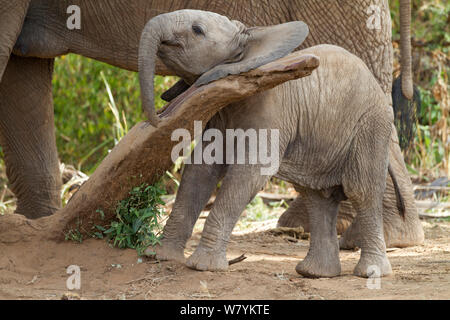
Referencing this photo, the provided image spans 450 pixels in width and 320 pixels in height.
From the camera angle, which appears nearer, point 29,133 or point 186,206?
point 186,206

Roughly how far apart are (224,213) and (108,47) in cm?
192

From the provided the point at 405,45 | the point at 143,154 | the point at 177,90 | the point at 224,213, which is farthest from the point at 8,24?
the point at 405,45

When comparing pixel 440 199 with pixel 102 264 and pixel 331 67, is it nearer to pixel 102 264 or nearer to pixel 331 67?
pixel 331 67

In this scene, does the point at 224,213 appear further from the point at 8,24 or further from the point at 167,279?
the point at 8,24

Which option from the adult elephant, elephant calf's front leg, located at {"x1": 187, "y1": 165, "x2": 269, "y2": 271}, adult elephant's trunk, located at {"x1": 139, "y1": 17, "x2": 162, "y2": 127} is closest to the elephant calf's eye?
adult elephant's trunk, located at {"x1": 139, "y1": 17, "x2": 162, "y2": 127}

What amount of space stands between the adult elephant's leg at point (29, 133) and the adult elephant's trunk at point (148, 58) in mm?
2195

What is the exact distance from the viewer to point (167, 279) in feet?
12.6

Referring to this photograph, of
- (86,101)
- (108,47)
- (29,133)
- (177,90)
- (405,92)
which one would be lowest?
(29,133)

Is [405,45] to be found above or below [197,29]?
above

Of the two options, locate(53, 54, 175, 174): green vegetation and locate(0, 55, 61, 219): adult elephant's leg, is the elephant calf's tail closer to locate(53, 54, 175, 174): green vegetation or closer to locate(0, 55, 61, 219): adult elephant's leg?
locate(0, 55, 61, 219): adult elephant's leg

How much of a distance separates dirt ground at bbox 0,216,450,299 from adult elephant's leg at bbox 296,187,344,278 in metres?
0.07

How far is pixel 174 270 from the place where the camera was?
155 inches

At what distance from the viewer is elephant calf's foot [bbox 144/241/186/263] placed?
13.4ft

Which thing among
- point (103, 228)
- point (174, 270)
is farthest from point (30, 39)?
point (174, 270)
